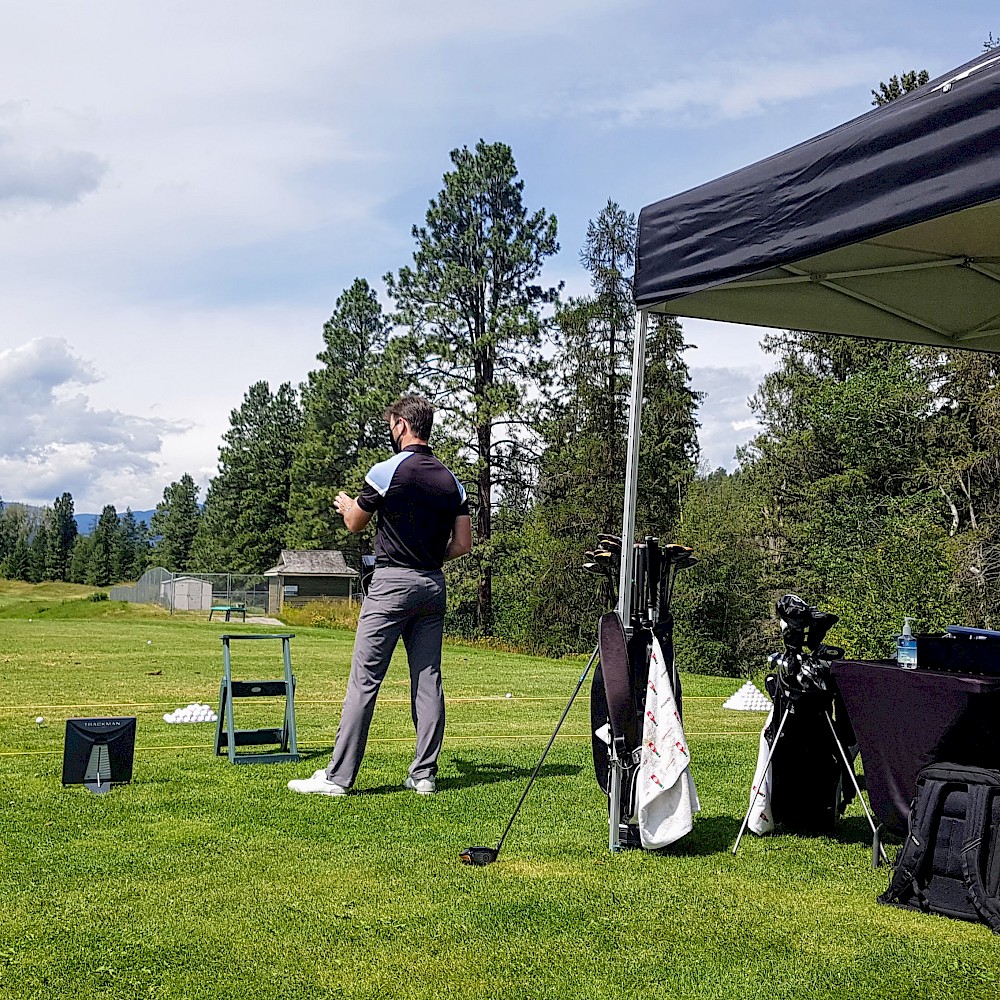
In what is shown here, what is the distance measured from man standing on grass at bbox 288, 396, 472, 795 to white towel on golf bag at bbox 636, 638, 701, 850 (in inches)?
58.1

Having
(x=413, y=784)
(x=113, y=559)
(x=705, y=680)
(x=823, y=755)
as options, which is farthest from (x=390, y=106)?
(x=113, y=559)

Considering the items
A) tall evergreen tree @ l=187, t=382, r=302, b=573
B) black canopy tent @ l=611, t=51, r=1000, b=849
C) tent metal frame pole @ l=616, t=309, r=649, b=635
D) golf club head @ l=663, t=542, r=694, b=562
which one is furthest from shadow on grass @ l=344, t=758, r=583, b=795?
tall evergreen tree @ l=187, t=382, r=302, b=573

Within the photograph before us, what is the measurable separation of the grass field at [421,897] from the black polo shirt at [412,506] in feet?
4.09

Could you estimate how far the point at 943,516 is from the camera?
24.2m

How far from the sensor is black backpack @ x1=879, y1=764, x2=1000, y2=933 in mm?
3750

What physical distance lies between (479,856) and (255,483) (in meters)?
57.3

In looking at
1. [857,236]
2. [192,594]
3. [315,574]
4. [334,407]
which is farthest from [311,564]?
[857,236]

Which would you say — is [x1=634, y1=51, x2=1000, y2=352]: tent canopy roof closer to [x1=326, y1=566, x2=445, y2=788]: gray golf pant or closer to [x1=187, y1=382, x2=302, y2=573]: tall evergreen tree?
[x1=326, y1=566, x2=445, y2=788]: gray golf pant

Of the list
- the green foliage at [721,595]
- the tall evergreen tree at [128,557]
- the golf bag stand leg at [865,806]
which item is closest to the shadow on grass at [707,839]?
the golf bag stand leg at [865,806]

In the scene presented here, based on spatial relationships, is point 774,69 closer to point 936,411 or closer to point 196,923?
point 196,923

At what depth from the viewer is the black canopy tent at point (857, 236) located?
3.52m

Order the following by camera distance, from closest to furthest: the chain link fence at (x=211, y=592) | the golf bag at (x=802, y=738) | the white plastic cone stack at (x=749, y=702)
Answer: the golf bag at (x=802, y=738) < the white plastic cone stack at (x=749, y=702) < the chain link fence at (x=211, y=592)

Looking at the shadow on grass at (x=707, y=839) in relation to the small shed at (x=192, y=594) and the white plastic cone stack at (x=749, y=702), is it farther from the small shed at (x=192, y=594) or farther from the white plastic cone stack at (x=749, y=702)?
the small shed at (x=192, y=594)

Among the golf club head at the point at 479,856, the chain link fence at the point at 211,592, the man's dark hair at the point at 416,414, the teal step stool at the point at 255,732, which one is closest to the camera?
the golf club head at the point at 479,856
